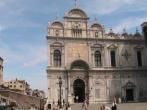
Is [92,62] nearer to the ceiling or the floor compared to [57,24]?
nearer to the floor

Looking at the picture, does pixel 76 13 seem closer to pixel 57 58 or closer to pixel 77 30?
pixel 77 30

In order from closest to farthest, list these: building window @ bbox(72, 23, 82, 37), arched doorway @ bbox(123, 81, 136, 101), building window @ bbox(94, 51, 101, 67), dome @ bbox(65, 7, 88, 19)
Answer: arched doorway @ bbox(123, 81, 136, 101) < building window @ bbox(94, 51, 101, 67) < building window @ bbox(72, 23, 82, 37) < dome @ bbox(65, 7, 88, 19)

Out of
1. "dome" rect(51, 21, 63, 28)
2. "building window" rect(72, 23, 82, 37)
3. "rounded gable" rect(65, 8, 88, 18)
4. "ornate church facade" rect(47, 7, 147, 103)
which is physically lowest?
"ornate church facade" rect(47, 7, 147, 103)

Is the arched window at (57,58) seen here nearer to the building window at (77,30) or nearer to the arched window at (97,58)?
the building window at (77,30)

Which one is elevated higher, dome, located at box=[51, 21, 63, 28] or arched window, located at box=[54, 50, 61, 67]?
dome, located at box=[51, 21, 63, 28]

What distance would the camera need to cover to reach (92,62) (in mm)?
50625

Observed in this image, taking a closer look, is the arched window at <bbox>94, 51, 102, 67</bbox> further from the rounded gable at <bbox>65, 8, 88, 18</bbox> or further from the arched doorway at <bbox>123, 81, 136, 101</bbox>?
the rounded gable at <bbox>65, 8, 88, 18</bbox>

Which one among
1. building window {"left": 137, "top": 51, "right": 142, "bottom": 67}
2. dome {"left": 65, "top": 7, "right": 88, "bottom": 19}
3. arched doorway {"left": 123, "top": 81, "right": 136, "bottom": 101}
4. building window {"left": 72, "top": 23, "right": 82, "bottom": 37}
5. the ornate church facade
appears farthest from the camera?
building window {"left": 137, "top": 51, "right": 142, "bottom": 67}

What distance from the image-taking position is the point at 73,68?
49.9 metres

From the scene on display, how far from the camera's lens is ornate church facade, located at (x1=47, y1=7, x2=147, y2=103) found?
4912 centimetres

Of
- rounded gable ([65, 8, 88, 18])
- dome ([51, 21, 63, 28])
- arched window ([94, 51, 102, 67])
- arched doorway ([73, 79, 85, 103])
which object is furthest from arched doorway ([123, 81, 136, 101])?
dome ([51, 21, 63, 28])

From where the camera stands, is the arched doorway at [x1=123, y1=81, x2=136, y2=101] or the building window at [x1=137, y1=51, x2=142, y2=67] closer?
the arched doorway at [x1=123, y1=81, x2=136, y2=101]

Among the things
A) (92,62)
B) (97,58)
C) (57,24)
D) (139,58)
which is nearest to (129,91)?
(139,58)

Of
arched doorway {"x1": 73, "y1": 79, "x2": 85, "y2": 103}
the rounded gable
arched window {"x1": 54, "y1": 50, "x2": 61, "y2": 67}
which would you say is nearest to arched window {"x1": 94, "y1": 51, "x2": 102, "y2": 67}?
arched doorway {"x1": 73, "y1": 79, "x2": 85, "y2": 103}
